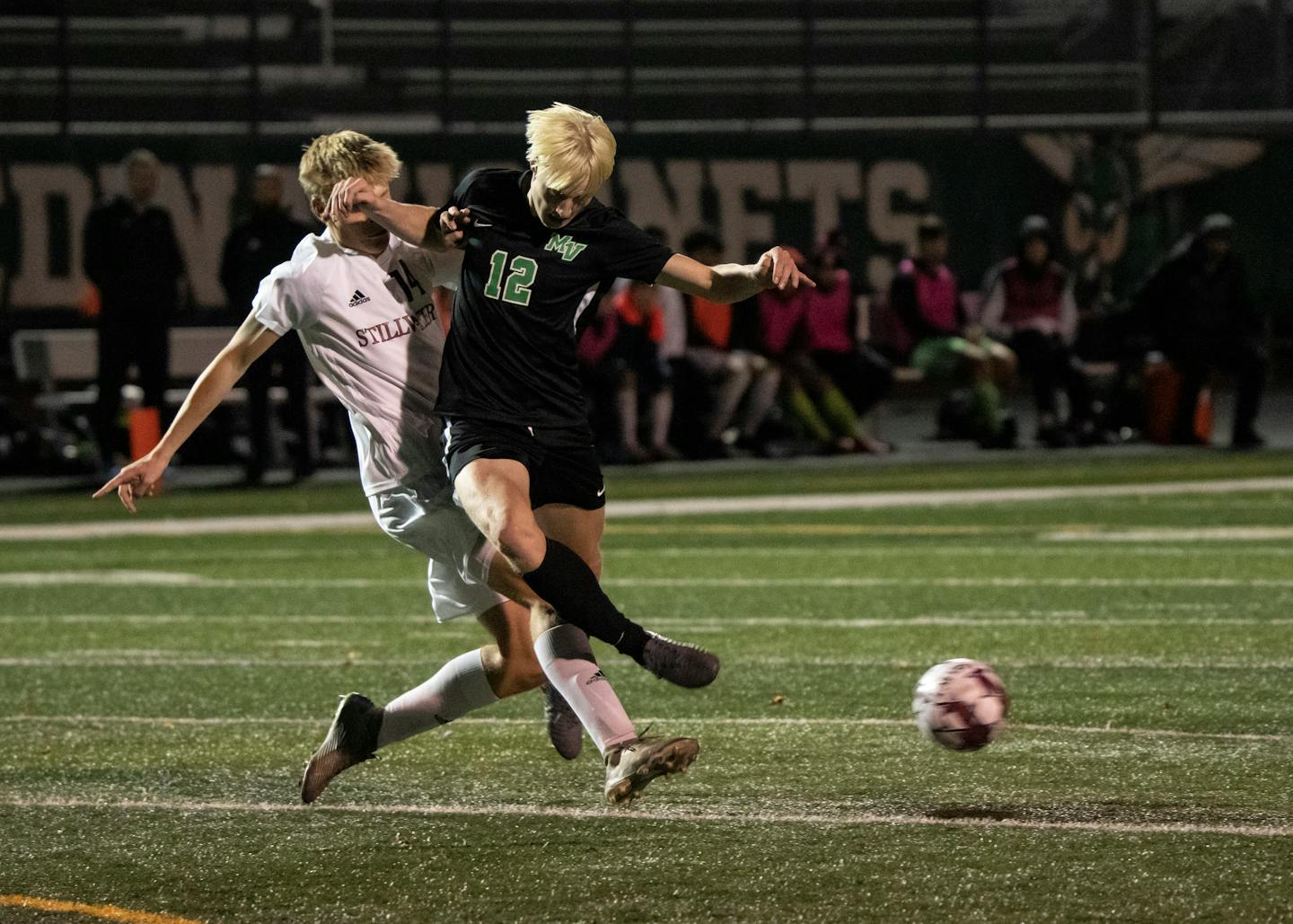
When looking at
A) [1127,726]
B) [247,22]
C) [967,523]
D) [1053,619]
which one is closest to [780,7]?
[247,22]

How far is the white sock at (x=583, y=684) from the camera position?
5.41 m

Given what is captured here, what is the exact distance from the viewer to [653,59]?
79.7ft

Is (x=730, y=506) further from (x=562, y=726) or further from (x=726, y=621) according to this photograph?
(x=562, y=726)

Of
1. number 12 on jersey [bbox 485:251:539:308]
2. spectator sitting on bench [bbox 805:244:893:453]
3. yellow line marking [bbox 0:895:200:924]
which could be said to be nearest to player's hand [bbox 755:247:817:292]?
number 12 on jersey [bbox 485:251:539:308]

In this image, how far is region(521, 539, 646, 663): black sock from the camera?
17.8 feet

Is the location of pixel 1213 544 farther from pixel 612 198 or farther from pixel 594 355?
pixel 612 198

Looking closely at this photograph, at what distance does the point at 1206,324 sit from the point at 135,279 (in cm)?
863

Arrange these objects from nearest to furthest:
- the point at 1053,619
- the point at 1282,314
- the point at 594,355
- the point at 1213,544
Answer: the point at 1053,619 → the point at 1213,544 → the point at 594,355 → the point at 1282,314

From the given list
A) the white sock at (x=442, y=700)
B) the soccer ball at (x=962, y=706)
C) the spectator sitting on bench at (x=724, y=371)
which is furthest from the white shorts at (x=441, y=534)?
the spectator sitting on bench at (x=724, y=371)

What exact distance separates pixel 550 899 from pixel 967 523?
29.4 feet

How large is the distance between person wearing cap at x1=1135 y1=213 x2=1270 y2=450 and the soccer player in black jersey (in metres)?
13.3

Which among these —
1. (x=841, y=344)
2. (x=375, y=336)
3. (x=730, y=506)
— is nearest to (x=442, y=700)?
(x=375, y=336)

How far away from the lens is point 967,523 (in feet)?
44.2

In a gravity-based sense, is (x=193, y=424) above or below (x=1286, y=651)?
above
